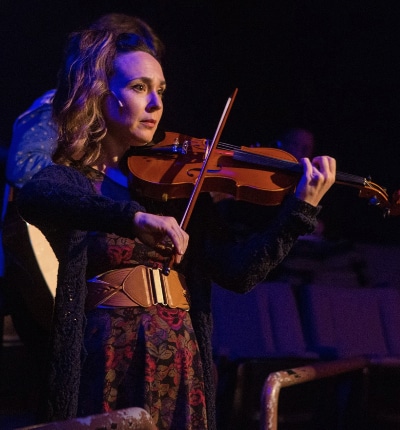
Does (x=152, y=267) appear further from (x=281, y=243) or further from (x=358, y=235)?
(x=358, y=235)

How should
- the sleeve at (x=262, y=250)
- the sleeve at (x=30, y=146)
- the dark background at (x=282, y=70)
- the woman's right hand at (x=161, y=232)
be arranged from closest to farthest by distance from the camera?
the woman's right hand at (x=161, y=232) → the sleeve at (x=262, y=250) → the sleeve at (x=30, y=146) → the dark background at (x=282, y=70)

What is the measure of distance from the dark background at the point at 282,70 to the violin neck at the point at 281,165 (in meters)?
2.10

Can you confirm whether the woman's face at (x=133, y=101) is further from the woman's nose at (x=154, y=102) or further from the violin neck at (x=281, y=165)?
the violin neck at (x=281, y=165)

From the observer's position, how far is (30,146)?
8.25ft

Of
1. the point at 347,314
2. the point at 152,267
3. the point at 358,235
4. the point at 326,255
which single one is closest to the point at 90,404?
the point at 152,267

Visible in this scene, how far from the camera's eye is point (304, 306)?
133 inches

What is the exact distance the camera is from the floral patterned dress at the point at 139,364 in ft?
3.99

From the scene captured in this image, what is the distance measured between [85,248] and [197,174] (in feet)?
1.18

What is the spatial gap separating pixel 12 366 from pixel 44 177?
224cm

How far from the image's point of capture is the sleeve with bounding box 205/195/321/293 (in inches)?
53.7

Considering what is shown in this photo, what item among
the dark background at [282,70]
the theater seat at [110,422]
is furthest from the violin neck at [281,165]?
the dark background at [282,70]

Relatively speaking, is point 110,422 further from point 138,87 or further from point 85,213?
point 138,87

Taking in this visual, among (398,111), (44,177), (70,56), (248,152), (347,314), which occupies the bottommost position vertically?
(347,314)

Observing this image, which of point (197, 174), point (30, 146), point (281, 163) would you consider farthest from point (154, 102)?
point (30, 146)
